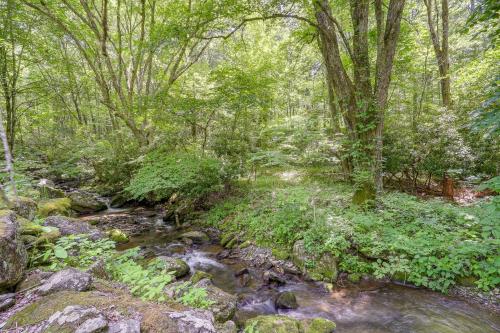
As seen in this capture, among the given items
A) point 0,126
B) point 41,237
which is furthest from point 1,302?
point 0,126

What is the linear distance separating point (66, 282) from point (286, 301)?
338cm

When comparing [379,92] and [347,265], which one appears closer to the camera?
[347,265]

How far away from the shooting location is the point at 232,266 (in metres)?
6.00

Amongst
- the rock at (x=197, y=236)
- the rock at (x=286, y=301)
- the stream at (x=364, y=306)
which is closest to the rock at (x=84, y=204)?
the rock at (x=197, y=236)

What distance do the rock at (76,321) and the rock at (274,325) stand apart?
2049 mm

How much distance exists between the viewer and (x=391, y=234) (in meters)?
5.08

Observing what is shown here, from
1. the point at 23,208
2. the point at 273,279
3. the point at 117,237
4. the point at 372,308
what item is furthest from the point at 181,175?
the point at 372,308

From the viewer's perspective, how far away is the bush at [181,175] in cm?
830

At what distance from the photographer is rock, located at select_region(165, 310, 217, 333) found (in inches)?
88.9

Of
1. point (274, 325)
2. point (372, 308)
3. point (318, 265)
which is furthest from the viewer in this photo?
point (318, 265)

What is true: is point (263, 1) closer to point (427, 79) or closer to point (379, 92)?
point (379, 92)

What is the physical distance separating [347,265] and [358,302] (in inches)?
30.1

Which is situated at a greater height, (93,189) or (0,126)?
(0,126)

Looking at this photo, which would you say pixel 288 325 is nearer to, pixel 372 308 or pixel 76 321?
pixel 372 308
